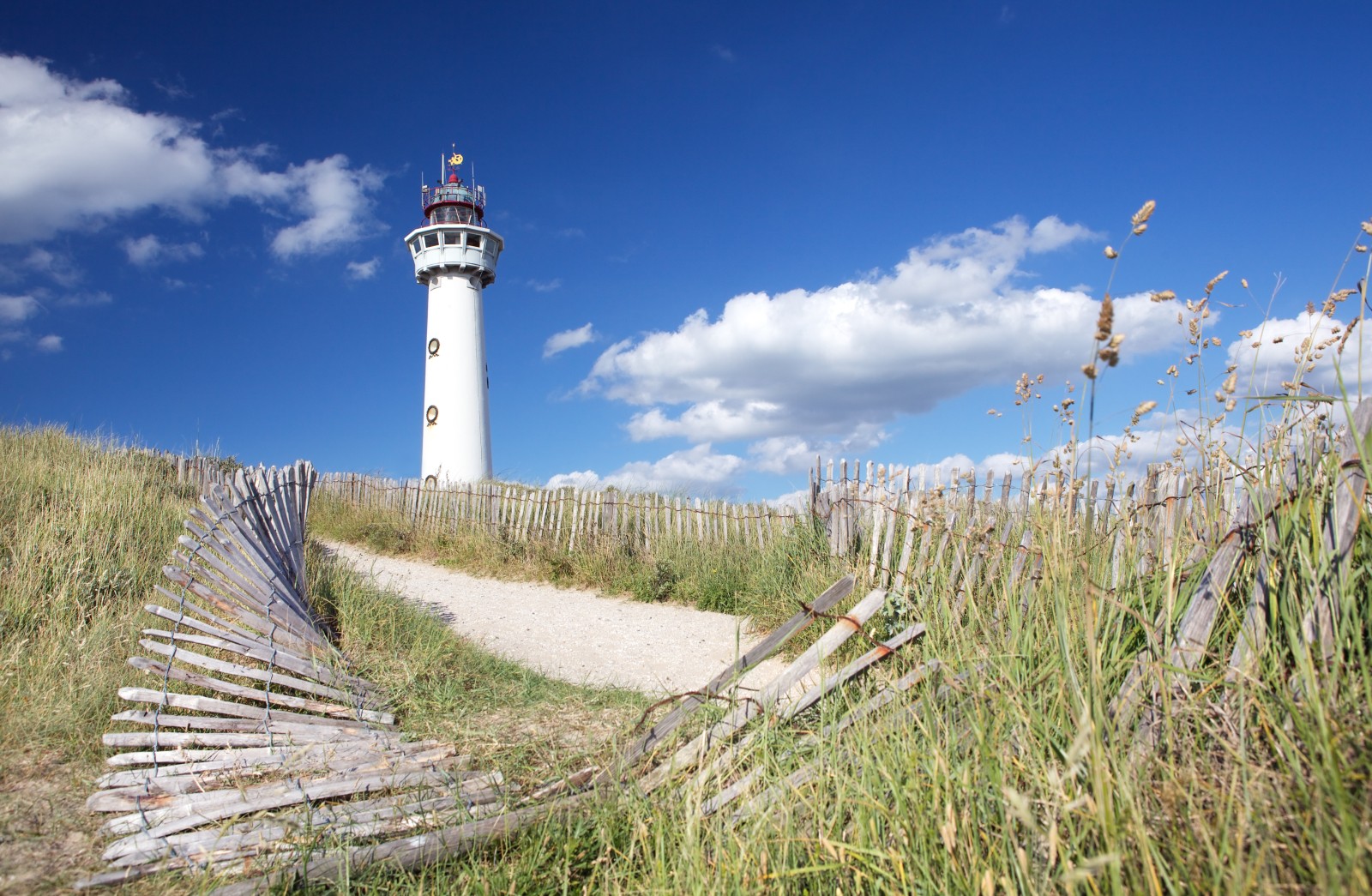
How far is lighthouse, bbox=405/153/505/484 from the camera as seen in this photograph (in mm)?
19797

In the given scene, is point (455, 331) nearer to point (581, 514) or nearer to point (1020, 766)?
point (581, 514)

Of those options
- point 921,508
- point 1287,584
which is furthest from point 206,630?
point 1287,584

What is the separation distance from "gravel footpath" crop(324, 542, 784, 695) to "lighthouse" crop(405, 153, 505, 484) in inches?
366

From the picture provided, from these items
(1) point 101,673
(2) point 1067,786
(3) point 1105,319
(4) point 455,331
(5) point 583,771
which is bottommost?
(5) point 583,771

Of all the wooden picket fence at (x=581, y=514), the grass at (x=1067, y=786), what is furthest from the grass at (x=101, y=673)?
the wooden picket fence at (x=581, y=514)

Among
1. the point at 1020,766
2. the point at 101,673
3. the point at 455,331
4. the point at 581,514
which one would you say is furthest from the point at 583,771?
the point at 455,331

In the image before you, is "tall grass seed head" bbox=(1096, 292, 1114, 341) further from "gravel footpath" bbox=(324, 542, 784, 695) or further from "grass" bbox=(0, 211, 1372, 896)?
"gravel footpath" bbox=(324, 542, 784, 695)

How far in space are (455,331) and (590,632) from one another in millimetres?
14602

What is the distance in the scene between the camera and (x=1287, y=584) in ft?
6.33

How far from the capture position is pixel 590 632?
782 centimetres

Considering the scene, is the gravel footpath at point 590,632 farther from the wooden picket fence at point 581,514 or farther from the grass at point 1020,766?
the grass at point 1020,766

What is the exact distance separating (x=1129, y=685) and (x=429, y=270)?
21769mm

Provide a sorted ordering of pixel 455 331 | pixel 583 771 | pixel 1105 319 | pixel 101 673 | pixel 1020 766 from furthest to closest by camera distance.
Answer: pixel 455 331, pixel 101 673, pixel 583 771, pixel 1020 766, pixel 1105 319

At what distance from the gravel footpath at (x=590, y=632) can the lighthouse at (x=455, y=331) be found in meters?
9.30
